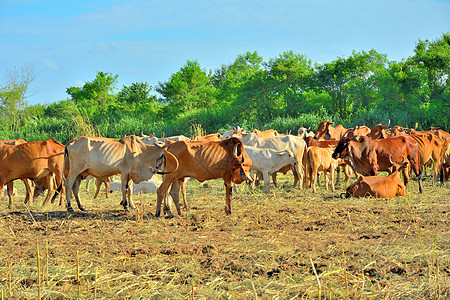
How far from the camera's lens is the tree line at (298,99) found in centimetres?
2936

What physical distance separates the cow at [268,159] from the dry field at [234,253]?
10.6 feet

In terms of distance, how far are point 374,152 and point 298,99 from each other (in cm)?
2317

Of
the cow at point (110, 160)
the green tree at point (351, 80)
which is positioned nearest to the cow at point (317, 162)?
the cow at point (110, 160)

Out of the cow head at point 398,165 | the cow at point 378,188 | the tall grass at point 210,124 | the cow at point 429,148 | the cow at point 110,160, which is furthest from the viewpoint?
the tall grass at point 210,124

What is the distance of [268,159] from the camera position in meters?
13.7

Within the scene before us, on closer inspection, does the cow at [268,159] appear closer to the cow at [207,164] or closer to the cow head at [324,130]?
the cow at [207,164]

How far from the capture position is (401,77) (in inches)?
1221

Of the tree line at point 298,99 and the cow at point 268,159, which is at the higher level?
the tree line at point 298,99

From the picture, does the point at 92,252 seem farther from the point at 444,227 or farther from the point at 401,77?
the point at 401,77

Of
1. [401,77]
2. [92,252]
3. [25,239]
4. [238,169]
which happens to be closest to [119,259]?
[92,252]

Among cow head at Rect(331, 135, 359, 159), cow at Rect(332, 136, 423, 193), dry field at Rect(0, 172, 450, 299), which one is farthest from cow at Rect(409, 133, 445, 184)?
dry field at Rect(0, 172, 450, 299)

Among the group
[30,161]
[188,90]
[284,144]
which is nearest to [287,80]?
[188,90]

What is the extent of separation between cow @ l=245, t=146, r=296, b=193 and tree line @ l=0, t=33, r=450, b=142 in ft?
33.6

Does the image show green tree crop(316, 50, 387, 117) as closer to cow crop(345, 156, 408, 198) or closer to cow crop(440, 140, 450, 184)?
cow crop(440, 140, 450, 184)
